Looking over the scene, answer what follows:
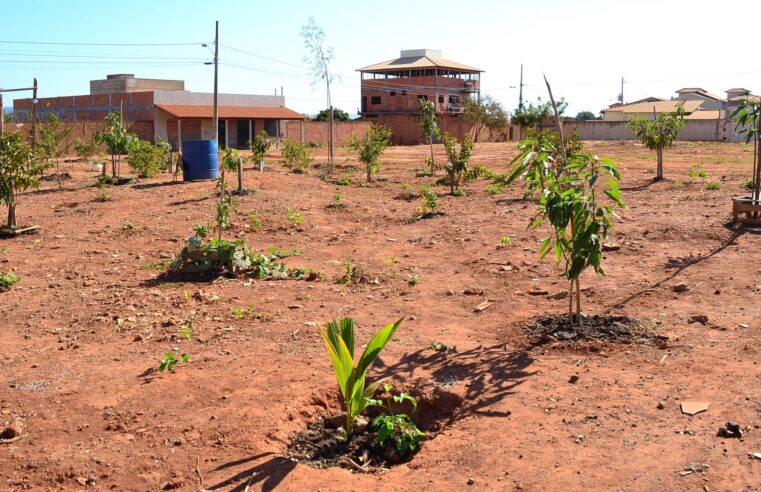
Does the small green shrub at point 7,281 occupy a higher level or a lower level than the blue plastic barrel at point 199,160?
lower

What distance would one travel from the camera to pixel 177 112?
134 ft

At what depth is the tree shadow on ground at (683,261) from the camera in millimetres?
8234

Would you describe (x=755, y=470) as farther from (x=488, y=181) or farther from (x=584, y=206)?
(x=488, y=181)

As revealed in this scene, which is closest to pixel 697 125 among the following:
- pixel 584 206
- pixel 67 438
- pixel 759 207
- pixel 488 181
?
A: pixel 488 181

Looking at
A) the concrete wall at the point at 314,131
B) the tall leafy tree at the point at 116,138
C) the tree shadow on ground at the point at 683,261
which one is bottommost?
the tree shadow on ground at the point at 683,261

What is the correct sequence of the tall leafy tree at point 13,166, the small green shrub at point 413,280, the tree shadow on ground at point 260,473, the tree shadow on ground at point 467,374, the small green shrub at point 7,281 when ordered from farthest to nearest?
the tall leafy tree at point 13,166 < the small green shrub at point 413,280 < the small green shrub at point 7,281 < the tree shadow on ground at point 467,374 < the tree shadow on ground at point 260,473

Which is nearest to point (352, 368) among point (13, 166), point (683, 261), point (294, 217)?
point (683, 261)

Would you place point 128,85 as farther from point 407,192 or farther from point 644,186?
point 644,186

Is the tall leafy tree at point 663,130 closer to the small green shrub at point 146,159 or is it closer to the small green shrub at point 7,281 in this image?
the small green shrub at point 146,159

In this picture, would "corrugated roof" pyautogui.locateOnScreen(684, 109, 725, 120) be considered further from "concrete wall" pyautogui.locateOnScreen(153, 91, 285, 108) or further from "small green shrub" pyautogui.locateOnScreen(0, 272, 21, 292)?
"small green shrub" pyautogui.locateOnScreen(0, 272, 21, 292)

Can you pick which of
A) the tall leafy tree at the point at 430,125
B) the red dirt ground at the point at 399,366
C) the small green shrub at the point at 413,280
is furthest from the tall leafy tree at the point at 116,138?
the small green shrub at the point at 413,280

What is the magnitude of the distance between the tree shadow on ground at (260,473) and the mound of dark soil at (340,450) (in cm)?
22

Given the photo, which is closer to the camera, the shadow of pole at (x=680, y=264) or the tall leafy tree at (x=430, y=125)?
the shadow of pole at (x=680, y=264)

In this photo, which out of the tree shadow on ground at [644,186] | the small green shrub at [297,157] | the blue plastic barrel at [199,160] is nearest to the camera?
the tree shadow on ground at [644,186]
